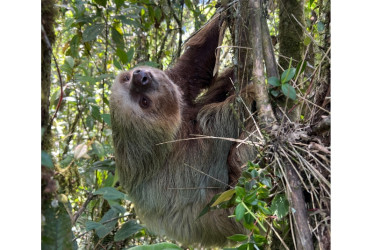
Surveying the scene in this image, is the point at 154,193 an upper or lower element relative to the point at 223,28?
lower

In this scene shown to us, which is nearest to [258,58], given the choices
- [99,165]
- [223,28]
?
[223,28]

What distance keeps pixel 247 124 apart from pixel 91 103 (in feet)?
8.55

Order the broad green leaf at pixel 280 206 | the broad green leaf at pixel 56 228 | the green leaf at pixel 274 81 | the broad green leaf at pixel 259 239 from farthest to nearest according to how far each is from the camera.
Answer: the green leaf at pixel 274 81 < the broad green leaf at pixel 259 239 < the broad green leaf at pixel 280 206 < the broad green leaf at pixel 56 228

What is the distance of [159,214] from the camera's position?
15.8ft

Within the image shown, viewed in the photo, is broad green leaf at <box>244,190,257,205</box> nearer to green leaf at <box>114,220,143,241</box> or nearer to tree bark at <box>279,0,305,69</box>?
green leaf at <box>114,220,143,241</box>

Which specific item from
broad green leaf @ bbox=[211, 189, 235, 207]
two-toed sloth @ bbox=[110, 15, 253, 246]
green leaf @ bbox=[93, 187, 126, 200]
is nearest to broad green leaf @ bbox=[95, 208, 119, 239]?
two-toed sloth @ bbox=[110, 15, 253, 246]

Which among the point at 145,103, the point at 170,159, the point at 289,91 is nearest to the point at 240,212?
the point at 289,91

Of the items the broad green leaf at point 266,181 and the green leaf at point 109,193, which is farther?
the green leaf at point 109,193

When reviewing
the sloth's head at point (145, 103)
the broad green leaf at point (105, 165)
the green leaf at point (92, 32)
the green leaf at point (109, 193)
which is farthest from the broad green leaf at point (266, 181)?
the green leaf at point (92, 32)

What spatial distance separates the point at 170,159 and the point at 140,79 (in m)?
1.09

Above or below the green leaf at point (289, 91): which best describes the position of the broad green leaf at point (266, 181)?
below

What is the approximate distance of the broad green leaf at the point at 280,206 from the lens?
2.58 meters

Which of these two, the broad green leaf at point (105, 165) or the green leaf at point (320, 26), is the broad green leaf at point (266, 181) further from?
the broad green leaf at point (105, 165)
